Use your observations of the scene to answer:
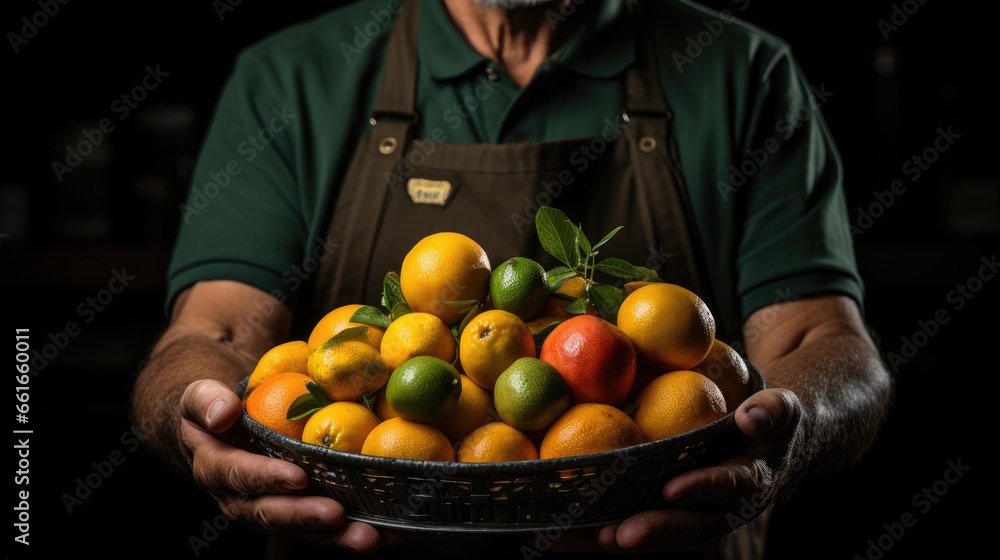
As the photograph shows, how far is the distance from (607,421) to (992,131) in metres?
1.96

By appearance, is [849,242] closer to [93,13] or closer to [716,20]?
[716,20]

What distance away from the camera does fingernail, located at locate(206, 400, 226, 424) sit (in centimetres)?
97

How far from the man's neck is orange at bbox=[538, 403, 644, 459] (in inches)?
34.4

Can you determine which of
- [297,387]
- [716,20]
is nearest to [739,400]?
[297,387]

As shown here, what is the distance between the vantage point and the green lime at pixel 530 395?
848mm

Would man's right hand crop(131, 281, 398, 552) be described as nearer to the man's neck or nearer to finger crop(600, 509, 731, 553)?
finger crop(600, 509, 731, 553)

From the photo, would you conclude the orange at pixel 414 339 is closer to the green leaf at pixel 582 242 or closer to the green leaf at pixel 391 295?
the green leaf at pixel 391 295

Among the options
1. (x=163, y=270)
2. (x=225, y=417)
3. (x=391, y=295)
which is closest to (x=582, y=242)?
(x=391, y=295)

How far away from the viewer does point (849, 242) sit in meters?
1.55

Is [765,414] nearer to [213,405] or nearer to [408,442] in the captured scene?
[408,442]

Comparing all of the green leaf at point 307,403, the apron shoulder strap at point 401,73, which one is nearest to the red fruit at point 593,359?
the green leaf at point 307,403

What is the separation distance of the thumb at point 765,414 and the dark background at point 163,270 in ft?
4.30

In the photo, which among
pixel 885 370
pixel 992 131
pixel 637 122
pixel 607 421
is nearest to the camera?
pixel 607 421

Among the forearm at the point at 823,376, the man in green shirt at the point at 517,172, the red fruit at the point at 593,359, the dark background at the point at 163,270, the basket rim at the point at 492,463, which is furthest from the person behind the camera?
the dark background at the point at 163,270
